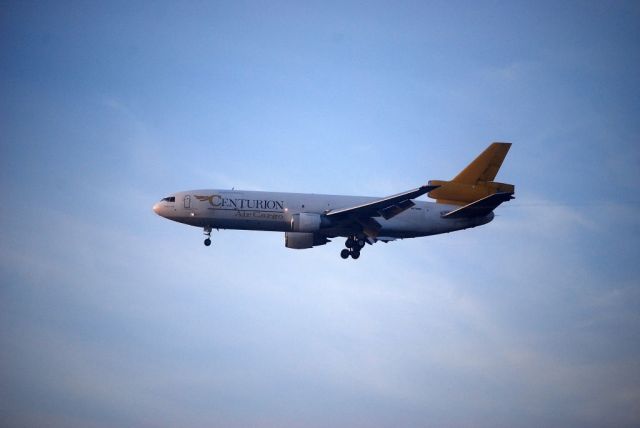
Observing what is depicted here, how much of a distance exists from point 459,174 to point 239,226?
65.3 feet

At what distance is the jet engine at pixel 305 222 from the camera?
193ft


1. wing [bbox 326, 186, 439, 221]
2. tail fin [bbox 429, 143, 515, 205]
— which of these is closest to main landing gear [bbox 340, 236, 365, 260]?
wing [bbox 326, 186, 439, 221]

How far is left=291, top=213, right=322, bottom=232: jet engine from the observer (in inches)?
2319

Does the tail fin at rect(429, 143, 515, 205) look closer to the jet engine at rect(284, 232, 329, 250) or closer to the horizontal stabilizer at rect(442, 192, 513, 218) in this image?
the horizontal stabilizer at rect(442, 192, 513, 218)

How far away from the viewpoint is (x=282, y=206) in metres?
60.3

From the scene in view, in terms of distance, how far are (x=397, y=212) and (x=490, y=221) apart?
899 centimetres

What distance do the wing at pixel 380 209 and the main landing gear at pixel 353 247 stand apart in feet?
12.2

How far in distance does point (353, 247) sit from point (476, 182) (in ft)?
40.1

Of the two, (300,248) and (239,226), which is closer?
(239,226)

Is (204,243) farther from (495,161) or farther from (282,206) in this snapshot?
(495,161)

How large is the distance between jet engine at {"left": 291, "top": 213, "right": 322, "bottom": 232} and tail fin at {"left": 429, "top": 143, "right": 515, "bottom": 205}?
435 inches

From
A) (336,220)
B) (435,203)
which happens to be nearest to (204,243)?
(336,220)

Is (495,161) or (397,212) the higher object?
(495,161)

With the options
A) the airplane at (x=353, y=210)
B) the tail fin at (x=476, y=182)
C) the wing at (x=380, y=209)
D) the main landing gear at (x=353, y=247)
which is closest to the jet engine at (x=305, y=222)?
the airplane at (x=353, y=210)
